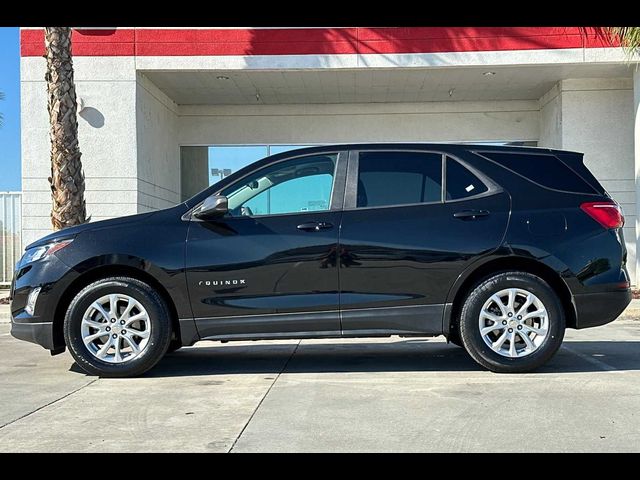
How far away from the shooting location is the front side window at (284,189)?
5.85m

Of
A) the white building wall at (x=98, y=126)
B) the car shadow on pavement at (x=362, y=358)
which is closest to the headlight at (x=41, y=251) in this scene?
the car shadow on pavement at (x=362, y=358)

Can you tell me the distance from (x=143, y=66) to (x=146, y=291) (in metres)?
9.30

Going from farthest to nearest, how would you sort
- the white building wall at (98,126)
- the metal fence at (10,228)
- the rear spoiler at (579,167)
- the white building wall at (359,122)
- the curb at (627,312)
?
the white building wall at (359,122), the metal fence at (10,228), the white building wall at (98,126), the curb at (627,312), the rear spoiler at (579,167)

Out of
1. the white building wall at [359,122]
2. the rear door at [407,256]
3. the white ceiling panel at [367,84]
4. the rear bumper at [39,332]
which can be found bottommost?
the rear bumper at [39,332]

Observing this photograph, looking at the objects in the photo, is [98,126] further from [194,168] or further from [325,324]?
[325,324]

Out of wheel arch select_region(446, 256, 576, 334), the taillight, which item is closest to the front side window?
wheel arch select_region(446, 256, 576, 334)

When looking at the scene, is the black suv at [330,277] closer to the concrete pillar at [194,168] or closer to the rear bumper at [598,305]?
the rear bumper at [598,305]

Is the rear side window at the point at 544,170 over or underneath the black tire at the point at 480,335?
over

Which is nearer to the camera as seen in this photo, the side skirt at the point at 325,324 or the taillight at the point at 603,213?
the side skirt at the point at 325,324

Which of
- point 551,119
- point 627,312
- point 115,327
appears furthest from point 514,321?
point 551,119

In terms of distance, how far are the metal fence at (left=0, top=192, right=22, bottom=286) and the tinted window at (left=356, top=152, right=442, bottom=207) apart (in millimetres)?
11507

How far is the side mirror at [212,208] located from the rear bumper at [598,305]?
304 cm

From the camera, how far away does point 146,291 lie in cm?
564
